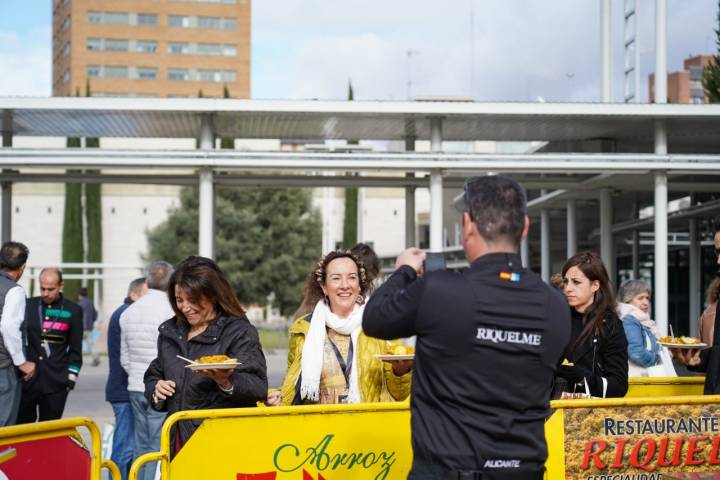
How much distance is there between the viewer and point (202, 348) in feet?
16.5

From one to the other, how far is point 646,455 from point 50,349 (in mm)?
5661

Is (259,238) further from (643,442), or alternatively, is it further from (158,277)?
(643,442)

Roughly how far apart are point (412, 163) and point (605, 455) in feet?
29.5

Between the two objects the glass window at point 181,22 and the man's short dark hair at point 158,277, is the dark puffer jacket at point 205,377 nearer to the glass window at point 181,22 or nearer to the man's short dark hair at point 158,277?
the man's short dark hair at point 158,277

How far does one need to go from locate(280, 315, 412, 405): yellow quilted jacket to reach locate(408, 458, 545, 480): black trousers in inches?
77.5

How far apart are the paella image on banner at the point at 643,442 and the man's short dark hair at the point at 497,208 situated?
95.1 inches

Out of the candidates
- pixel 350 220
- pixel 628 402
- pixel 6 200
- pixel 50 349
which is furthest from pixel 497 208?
pixel 350 220

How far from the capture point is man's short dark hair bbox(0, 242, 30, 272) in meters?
7.88

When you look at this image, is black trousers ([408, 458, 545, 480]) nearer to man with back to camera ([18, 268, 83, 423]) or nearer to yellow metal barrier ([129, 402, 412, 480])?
yellow metal barrier ([129, 402, 412, 480])

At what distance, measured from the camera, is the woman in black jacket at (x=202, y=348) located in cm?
502

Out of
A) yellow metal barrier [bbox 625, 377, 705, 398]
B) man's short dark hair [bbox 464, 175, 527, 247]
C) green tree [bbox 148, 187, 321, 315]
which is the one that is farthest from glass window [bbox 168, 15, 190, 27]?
man's short dark hair [bbox 464, 175, 527, 247]

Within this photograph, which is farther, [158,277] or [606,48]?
[606,48]

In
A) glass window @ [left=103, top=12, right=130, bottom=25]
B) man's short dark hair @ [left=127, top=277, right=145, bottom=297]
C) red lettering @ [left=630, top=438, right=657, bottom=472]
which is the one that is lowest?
red lettering @ [left=630, top=438, right=657, bottom=472]

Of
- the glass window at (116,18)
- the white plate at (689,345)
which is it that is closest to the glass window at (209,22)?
the glass window at (116,18)
